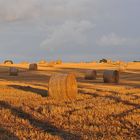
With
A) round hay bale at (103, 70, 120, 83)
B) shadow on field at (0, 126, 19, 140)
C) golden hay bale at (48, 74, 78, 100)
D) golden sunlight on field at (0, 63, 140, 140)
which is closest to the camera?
shadow on field at (0, 126, 19, 140)

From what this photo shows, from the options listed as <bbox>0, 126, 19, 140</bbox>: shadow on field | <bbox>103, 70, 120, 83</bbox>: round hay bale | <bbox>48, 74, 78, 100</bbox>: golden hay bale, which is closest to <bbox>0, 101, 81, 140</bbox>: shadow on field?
<bbox>0, 126, 19, 140</bbox>: shadow on field

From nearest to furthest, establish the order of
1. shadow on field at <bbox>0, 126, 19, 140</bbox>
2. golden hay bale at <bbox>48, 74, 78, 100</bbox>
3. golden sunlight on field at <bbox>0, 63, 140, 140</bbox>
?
shadow on field at <bbox>0, 126, 19, 140</bbox> → golden sunlight on field at <bbox>0, 63, 140, 140</bbox> → golden hay bale at <bbox>48, 74, 78, 100</bbox>

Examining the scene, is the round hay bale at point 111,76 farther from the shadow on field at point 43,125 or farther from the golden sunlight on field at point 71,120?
the shadow on field at point 43,125

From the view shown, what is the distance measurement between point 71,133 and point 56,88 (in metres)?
7.77

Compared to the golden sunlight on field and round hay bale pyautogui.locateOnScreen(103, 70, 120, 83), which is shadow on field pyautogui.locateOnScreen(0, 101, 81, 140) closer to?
the golden sunlight on field

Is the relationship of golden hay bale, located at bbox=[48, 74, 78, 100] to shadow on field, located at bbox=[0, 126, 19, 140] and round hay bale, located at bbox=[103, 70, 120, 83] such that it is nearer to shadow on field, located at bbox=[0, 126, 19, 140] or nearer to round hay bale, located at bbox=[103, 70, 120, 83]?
shadow on field, located at bbox=[0, 126, 19, 140]

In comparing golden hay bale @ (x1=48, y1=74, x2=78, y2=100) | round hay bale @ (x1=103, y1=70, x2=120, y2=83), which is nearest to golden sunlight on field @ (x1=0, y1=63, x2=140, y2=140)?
golden hay bale @ (x1=48, y1=74, x2=78, y2=100)

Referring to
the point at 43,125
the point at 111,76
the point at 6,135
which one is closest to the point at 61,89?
the point at 43,125

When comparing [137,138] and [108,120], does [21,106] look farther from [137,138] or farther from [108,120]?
[137,138]

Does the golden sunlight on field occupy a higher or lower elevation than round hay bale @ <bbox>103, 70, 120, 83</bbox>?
lower

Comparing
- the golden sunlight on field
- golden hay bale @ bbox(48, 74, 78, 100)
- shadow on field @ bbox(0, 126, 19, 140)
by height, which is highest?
golden hay bale @ bbox(48, 74, 78, 100)

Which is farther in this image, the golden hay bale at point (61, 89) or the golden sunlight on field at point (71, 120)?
the golden hay bale at point (61, 89)

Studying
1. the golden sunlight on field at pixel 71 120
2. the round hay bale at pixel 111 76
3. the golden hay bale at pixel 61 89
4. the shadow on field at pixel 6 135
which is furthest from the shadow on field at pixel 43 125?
the round hay bale at pixel 111 76

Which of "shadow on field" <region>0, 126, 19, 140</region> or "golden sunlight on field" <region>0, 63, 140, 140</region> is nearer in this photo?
"shadow on field" <region>0, 126, 19, 140</region>
